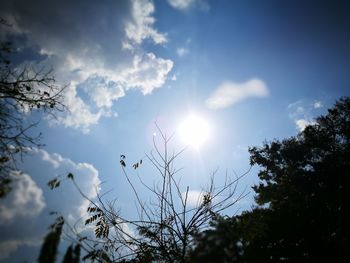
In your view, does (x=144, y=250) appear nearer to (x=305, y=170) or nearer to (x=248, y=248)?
(x=248, y=248)

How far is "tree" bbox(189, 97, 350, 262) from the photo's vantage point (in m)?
14.6

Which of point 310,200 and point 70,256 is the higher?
point 310,200

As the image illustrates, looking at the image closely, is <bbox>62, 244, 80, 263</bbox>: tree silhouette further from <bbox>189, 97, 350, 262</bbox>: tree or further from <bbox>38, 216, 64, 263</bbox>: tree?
<bbox>189, 97, 350, 262</bbox>: tree

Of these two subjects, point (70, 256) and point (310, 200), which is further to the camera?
point (310, 200)

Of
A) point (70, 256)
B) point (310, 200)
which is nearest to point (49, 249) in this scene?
point (70, 256)

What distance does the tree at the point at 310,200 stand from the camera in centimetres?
1458

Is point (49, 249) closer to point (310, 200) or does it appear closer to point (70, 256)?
point (70, 256)

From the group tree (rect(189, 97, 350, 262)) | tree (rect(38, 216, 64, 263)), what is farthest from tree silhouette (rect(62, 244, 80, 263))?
tree (rect(189, 97, 350, 262))

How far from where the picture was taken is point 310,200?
1631 cm

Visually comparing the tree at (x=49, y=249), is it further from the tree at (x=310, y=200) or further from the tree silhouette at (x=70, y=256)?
the tree at (x=310, y=200)

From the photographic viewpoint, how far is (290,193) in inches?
650

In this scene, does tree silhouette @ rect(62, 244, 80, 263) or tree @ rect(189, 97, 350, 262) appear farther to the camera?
tree @ rect(189, 97, 350, 262)

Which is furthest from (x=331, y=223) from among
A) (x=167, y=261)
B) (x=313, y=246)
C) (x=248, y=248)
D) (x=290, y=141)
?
(x=167, y=261)

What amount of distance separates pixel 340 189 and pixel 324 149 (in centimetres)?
371
